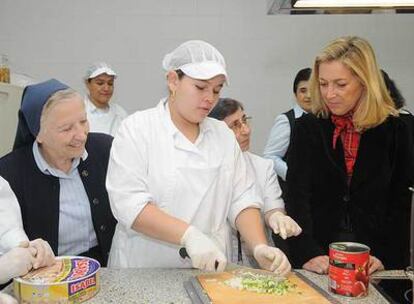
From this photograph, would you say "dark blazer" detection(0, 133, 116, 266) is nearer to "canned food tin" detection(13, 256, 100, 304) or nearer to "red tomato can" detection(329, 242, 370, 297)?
"canned food tin" detection(13, 256, 100, 304)

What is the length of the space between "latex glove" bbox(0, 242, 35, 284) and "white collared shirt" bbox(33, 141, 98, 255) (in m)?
0.37

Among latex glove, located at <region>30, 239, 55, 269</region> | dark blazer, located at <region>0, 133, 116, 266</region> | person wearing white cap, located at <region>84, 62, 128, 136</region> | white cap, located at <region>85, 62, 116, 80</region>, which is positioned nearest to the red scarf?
dark blazer, located at <region>0, 133, 116, 266</region>

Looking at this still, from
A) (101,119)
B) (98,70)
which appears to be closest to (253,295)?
(101,119)

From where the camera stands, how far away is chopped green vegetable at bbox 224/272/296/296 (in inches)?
47.9

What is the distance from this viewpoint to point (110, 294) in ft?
4.05

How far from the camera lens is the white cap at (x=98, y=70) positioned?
3.44 metres

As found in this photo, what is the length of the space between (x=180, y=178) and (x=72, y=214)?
16.8 inches

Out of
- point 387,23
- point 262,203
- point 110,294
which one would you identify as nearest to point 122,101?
point 387,23

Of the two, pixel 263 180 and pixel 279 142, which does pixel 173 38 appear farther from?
pixel 263 180

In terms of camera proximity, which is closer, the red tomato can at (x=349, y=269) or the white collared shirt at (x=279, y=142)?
the red tomato can at (x=349, y=269)

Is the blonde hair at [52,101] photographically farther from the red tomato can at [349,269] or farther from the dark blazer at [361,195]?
the red tomato can at [349,269]

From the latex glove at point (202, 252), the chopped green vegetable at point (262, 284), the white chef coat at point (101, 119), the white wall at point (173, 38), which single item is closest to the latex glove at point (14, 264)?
the latex glove at point (202, 252)

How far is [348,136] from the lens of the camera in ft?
5.09

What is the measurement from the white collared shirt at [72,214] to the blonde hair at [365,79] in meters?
0.92
